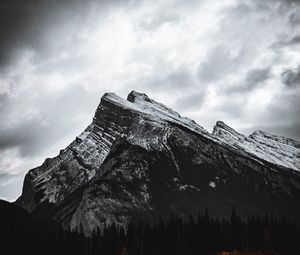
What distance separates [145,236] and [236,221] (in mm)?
38438

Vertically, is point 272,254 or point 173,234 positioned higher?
point 173,234

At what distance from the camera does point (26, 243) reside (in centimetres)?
18950

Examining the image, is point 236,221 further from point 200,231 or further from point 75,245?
point 75,245

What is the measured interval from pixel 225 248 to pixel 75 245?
191 feet

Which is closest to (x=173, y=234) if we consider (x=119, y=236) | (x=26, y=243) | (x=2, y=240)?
(x=119, y=236)

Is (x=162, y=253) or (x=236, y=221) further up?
(x=236, y=221)

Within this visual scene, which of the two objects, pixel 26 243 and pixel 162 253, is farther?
pixel 26 243

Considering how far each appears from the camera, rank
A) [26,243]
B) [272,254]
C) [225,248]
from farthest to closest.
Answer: [26,243]
[225,248]
[272,254]

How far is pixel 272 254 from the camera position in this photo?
149500 millimetres

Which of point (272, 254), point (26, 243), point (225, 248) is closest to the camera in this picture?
point (272, 254)

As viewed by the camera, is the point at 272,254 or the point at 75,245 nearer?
the point at 272,254

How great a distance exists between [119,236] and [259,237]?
5641 centimetres

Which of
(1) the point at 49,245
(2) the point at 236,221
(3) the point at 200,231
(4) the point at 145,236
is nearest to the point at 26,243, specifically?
(1) the point at 49,245

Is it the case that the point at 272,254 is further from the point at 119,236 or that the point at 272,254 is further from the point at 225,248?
the point at 119,236
